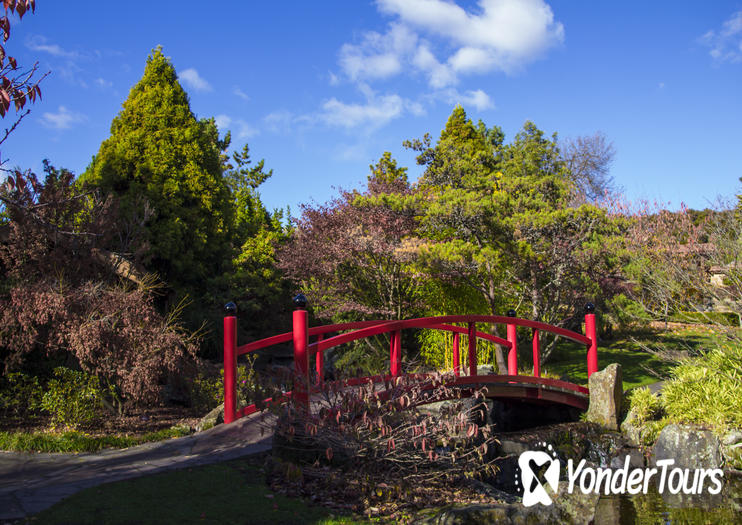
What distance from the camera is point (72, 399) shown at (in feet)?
23.9

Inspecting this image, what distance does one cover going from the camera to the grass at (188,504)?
4227mm

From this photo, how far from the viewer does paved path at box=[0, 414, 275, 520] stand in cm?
470

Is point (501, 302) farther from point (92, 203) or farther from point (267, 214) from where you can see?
point (267, 214)

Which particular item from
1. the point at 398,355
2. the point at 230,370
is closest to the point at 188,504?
the point at 230,370

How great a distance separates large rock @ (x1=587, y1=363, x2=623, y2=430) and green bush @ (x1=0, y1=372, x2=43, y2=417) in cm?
846

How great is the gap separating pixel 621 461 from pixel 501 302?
14.9 ft

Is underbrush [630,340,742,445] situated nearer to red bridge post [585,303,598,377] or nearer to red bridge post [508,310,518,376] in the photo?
red bridge post [585,303,598,377]

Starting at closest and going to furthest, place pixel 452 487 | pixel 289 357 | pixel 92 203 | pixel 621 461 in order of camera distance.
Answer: pixel 452 487 < pixel 621 461 < pixel 92 203 < pixel 289 357

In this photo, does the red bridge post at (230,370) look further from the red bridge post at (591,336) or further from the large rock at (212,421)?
the red bridge post at (591,336)

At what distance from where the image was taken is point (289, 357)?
15664mm

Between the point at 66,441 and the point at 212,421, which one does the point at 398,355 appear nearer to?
the point at 212,421

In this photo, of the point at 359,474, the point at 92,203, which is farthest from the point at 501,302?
the point at 92,203

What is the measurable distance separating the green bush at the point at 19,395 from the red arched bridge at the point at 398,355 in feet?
8.80

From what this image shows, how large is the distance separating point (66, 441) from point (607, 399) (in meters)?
7.98
